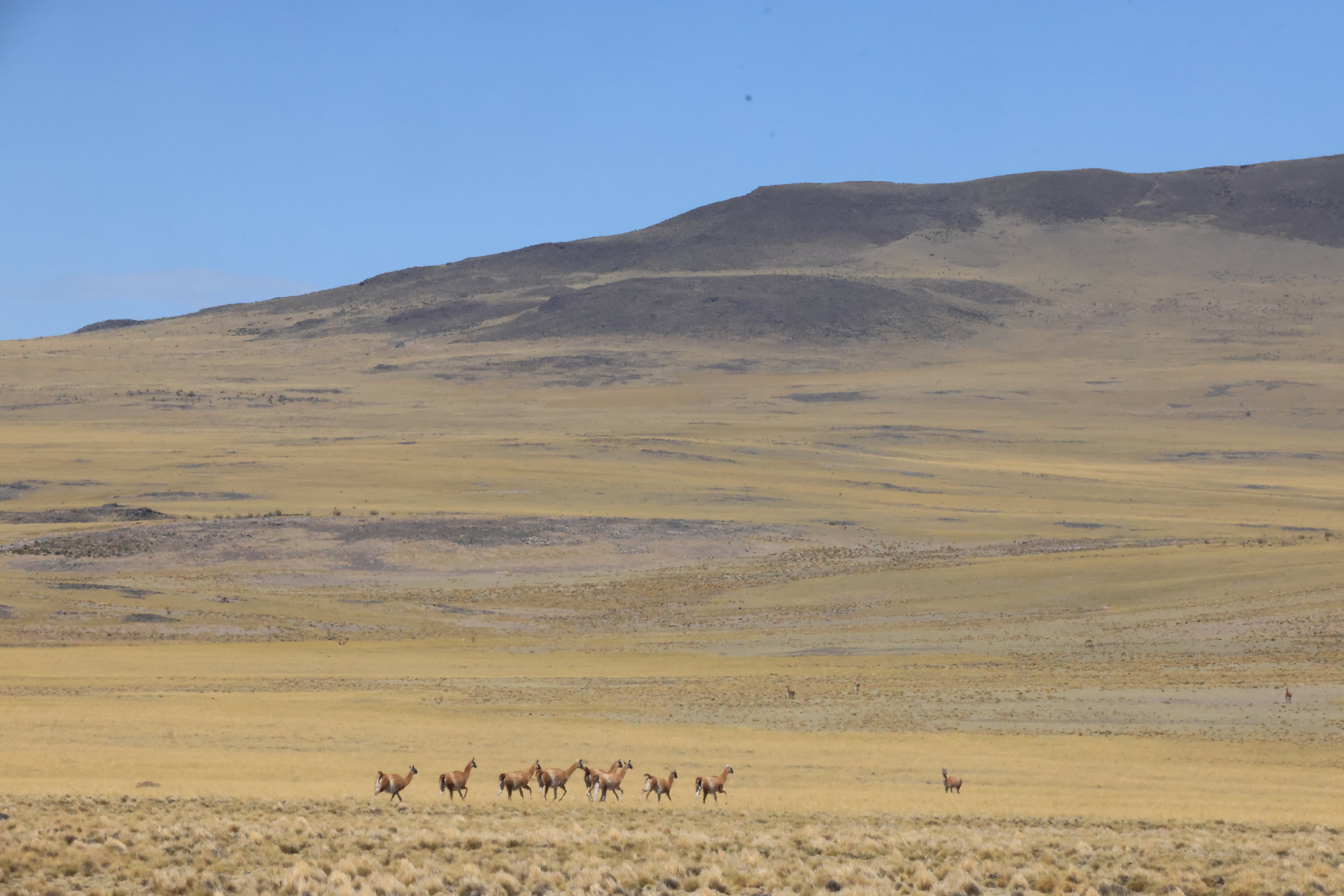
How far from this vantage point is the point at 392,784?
1505 centimetres

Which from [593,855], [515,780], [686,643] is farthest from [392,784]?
[686,643]

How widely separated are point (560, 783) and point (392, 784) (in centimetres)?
229

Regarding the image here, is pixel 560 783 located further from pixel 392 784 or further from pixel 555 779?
pixel 392 784

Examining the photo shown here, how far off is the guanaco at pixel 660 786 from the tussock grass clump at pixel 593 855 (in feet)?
5.65

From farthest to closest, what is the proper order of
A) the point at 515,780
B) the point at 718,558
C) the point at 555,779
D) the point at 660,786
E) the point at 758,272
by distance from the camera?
the point at 758,272
the point at 718,558
the point at 555,779
the point at 515,780
the point at 660,786

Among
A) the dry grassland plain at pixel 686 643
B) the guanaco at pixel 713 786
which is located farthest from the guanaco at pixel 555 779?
the guanaco at pixel 713 786

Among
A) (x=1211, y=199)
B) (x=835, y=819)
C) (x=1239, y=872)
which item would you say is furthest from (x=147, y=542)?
(x=1211, y=199)

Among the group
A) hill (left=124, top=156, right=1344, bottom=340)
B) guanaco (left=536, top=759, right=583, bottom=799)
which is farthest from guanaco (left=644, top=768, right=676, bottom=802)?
hill (left=124, top=156, right=1344, bottom=340)

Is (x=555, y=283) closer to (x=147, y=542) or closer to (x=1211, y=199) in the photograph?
(x=1211, y=199)

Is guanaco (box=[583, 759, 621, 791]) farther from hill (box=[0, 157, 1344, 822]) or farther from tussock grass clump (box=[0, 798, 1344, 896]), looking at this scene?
tussock grass clump (box=[0, 798, 1344, 896])

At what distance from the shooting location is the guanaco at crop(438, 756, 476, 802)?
15430 millimetres

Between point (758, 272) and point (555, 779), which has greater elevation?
point (758, 272)

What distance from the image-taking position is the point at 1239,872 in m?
11.4

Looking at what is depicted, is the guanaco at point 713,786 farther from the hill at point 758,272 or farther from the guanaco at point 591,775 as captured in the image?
the hill at point 758,272
